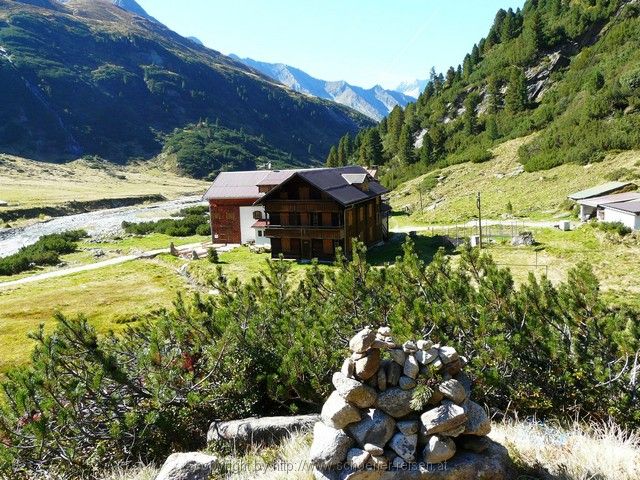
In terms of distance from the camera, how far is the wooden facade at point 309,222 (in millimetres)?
44125

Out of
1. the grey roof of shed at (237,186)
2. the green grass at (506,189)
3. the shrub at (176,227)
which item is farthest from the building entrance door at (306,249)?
the shrub at (176,227)

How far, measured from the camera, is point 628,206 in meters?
41.2

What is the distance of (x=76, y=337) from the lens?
10.6 metres

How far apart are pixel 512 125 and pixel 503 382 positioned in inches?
3898

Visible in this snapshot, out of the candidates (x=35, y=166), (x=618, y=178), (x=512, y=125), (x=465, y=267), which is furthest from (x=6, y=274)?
(x=35, y=166)

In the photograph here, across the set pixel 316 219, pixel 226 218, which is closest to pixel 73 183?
pixel 226 218

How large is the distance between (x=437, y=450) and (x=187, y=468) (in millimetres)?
4192

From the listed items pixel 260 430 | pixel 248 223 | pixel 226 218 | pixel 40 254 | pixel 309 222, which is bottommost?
pixel 260 430

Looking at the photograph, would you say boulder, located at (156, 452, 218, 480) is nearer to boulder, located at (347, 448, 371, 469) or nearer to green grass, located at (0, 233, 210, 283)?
boulder, located at (347, 448, 371, 469)

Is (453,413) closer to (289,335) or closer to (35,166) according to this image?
(289,335)

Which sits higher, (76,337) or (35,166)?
(35,166)

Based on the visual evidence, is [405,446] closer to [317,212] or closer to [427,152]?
[317,212]

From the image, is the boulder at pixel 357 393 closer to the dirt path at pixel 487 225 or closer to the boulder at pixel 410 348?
the boulder at pixel 410 348

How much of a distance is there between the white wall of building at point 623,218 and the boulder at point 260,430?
133ft
